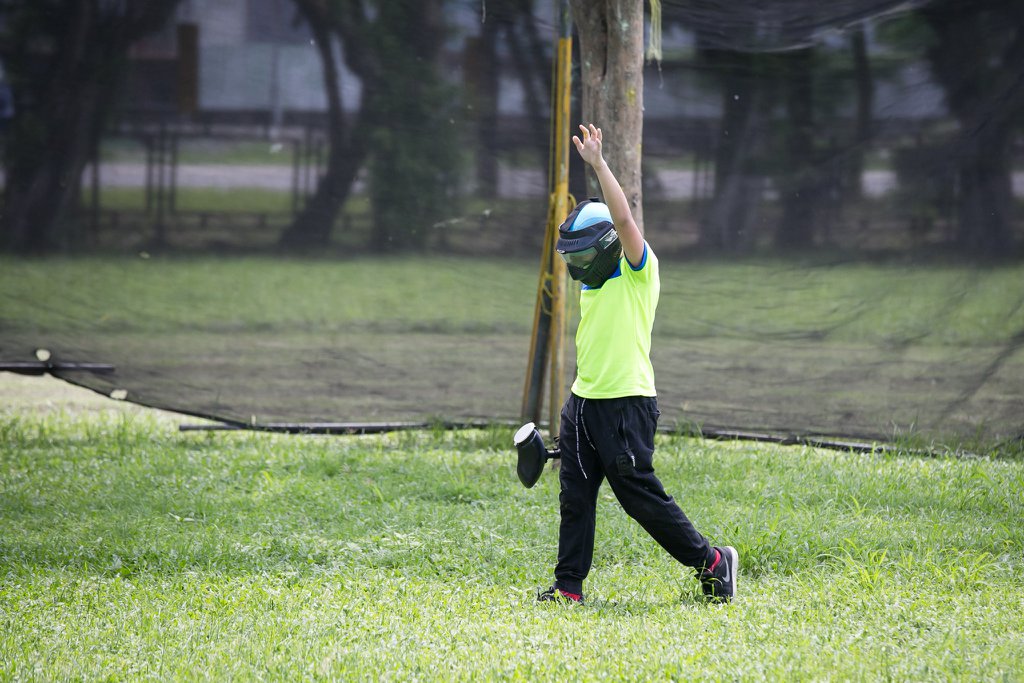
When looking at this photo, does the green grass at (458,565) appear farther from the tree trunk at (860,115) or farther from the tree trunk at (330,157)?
the tree trunk at (860,115)

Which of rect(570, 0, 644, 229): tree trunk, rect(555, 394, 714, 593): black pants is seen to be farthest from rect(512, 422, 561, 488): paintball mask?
rect(570, 0, 644, 229): tree trunk

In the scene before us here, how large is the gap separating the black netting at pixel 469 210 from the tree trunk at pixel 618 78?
0.50 metres

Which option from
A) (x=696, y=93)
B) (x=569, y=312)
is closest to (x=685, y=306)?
(x=569, y=312)

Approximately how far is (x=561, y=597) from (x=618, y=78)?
312 centimetres

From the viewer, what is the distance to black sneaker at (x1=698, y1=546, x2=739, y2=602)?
4234mm

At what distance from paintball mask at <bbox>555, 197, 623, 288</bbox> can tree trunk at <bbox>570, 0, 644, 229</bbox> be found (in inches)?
77.2

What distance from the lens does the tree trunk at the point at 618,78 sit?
605cm

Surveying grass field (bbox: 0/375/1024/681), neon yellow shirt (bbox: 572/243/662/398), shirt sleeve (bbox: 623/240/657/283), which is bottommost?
grass field (bbox: 0/375/1024/681)

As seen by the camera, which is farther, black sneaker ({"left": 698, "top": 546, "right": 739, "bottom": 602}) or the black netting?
the black netting


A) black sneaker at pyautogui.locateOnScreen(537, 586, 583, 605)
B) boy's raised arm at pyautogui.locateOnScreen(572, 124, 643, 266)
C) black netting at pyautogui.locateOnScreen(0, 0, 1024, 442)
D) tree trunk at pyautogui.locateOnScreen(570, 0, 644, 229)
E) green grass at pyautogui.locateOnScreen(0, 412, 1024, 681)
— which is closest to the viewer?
green grass at pyautogui.locateOnScreen(0, 412, 1024, 681)

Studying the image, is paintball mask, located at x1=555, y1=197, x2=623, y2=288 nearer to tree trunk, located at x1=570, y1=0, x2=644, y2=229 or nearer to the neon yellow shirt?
the neon yellow shirt

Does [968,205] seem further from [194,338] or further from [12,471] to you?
[12,471]

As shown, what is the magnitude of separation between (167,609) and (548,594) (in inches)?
57.5

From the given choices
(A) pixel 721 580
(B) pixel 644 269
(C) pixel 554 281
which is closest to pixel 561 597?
(A) pixel 721 580
